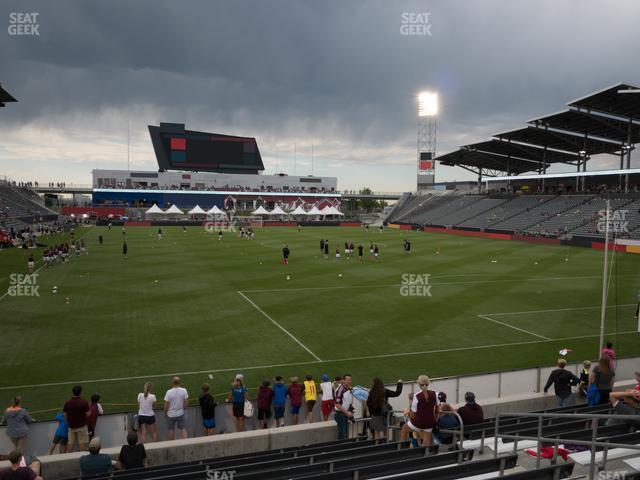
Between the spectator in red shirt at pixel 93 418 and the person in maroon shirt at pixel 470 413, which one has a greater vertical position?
the person in maroon shirt at pixel 470 413

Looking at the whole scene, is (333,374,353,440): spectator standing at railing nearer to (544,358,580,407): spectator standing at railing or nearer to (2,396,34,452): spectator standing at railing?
(544,358,580,407): spectator standing at railing

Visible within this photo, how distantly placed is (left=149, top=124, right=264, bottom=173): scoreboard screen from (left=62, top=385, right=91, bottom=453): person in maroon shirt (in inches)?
4510

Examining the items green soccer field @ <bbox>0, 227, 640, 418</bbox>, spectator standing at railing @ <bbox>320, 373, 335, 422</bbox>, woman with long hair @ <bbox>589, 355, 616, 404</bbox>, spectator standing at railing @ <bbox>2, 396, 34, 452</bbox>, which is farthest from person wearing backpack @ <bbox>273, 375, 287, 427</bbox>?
woman with long hair @ <bbox>589, 355, 616, 404</bbox>

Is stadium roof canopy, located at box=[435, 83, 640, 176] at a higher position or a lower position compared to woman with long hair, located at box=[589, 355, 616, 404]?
higher

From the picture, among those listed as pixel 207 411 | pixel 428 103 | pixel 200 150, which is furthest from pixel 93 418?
pixel 200 150

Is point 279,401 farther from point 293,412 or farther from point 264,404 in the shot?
point 293,412

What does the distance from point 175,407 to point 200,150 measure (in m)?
115

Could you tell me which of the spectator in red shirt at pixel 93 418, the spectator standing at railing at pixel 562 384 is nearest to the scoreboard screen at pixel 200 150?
the spectator in red shirt at pixel 93 418

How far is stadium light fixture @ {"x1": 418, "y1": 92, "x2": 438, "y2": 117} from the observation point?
332 ft

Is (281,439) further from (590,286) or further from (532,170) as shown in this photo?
(532,170)

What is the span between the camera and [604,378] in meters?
10.2

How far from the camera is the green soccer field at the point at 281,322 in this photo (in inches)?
608

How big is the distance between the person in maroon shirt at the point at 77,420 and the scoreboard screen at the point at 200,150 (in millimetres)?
114559

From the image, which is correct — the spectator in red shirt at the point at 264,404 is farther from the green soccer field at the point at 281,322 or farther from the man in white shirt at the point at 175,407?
the green soccer field at the point at 281,322
